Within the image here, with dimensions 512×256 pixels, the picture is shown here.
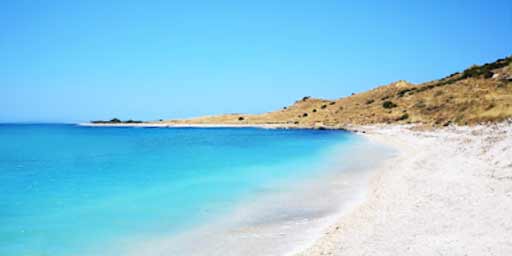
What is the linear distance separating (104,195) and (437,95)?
180ft

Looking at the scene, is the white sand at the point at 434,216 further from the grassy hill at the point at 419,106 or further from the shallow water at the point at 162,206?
the grassy hill at the point at 419,106

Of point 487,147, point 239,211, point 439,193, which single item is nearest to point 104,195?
point 239,211

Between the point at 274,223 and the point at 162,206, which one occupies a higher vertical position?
the point at 274,223

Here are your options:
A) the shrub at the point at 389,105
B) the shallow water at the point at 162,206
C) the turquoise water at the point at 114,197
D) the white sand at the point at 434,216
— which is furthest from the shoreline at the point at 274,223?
the shrub at the point at 389,105

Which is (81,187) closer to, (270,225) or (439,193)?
(270,225)

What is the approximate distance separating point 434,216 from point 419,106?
5289 centimetres

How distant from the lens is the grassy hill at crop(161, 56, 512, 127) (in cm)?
3819

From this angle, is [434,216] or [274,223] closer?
[434,216]

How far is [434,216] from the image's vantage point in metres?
8.55

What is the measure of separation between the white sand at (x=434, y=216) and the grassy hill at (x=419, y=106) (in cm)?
1942

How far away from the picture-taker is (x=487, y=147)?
17.4 meters

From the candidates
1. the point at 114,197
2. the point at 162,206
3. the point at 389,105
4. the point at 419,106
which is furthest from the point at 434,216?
the point at 389,105

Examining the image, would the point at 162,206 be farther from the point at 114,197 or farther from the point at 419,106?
the point at 419,106

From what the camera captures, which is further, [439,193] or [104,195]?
[104,195]
